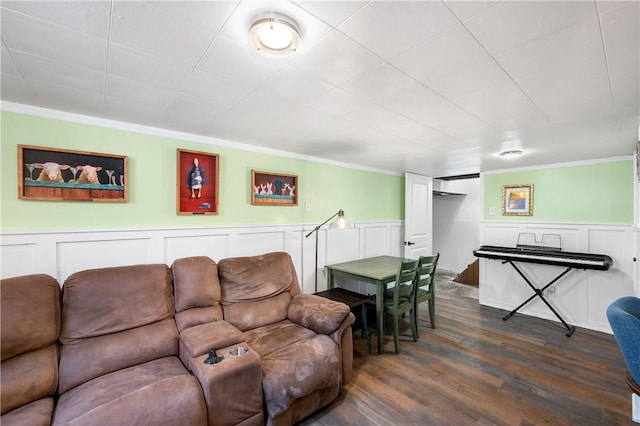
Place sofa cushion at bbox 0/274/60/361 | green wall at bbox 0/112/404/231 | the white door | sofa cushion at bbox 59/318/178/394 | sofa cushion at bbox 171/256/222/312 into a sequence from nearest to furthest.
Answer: sofa cushion at bbox 0/274/60/361 → sofa cushion at bbox 59/318/178/394 → green wall at bbox 0/112/404/231 → sofa cushion at bbox 171/256/222/312 → the white door

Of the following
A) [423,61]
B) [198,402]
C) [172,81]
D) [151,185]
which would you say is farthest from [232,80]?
[198,402]

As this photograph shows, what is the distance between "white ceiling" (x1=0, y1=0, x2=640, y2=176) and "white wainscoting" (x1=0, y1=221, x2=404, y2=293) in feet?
3.10

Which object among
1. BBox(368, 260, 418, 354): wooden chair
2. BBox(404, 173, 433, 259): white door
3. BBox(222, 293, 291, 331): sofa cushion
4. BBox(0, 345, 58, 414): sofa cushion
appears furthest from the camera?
BBox(404, 173, 433, 259): white door

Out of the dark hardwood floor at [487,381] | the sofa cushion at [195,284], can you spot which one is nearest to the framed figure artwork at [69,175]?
the sofa cushion at [195,284]

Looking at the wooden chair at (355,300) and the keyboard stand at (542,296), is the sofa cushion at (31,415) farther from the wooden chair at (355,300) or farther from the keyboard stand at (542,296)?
the keyboard stand at (542,296)

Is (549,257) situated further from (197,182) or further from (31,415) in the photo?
(31,415)

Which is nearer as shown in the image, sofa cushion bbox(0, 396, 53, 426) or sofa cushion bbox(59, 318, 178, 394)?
sofa cushion bbox(0, 396, 53, 426)

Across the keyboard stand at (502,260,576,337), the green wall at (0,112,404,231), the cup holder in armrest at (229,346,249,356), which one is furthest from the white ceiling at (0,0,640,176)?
the keyboard stand at (502,260,576,337)

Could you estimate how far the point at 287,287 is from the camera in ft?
9.11

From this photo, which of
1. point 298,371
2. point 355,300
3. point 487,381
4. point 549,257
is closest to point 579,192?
point 549,257

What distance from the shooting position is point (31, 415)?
134 centimetres

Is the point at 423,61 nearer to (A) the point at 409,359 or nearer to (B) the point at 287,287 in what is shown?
(B) the point at 287,287

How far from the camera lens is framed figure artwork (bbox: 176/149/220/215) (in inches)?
102

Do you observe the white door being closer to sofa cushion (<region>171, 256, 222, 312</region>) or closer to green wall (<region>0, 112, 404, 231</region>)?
green wall (<region>0, 112, 404, 231</region>)
